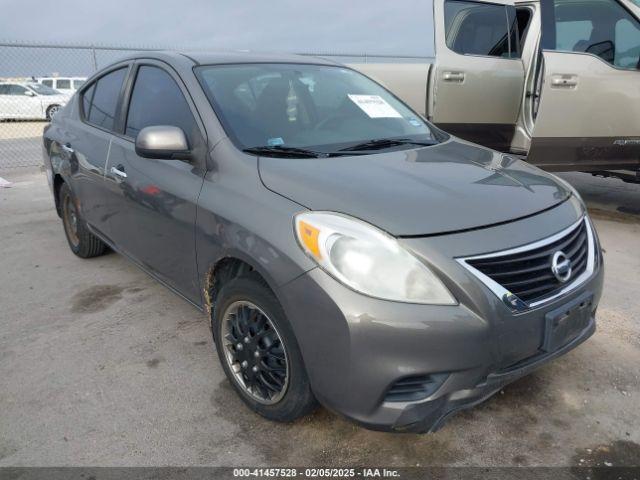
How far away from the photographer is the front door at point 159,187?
2648mm

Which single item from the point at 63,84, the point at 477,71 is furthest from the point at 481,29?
the point at 63,84

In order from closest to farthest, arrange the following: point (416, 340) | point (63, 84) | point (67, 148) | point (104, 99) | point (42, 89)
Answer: point (416, 340) < point (104, 99) < point (67, 148) < point (42, 89) < point (63, 84)

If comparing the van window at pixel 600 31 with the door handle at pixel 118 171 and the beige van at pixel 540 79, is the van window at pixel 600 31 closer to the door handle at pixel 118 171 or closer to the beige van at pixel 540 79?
the beige van at pixel 540 79

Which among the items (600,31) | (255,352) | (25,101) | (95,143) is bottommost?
(25,101)

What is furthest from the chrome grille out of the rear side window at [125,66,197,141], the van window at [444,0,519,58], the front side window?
the front side window

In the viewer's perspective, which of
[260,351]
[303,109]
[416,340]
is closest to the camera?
[416,340]

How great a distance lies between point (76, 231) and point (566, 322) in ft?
12.6

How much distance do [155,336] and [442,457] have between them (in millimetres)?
1845

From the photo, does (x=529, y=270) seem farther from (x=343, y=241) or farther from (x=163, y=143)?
(x=163, y=143)

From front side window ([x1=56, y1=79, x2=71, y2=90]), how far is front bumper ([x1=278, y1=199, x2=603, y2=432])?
23.8m

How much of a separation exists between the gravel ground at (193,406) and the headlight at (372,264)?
78 cm

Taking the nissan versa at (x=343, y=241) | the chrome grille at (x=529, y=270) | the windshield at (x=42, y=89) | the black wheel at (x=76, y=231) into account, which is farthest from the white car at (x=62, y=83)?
the chrome grille at (x=529, y=270)

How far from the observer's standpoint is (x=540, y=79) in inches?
206

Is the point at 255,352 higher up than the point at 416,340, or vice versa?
the point at 416,340
